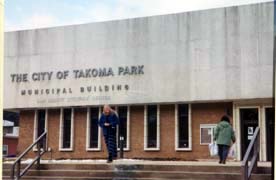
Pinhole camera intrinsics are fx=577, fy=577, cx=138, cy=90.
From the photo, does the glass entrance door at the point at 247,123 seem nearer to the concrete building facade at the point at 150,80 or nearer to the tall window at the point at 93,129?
the concrete building facade at the point at 150,80

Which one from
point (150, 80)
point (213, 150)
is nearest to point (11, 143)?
point (150, 80)

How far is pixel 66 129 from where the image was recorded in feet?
78.0

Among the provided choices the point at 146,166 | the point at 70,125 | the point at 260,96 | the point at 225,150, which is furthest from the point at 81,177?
the point at 70,125

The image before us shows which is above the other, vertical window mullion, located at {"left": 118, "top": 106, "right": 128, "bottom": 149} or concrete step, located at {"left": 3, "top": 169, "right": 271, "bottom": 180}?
vertical window mullion, located at {"left": 118, "top": 106, "right": 128, "bottom": 149}

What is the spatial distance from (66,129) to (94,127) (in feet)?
4.21

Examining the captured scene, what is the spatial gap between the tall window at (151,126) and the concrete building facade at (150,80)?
1.5 inches

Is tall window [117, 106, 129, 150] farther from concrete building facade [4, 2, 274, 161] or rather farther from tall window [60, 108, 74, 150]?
tall window [60, 108, 74, 150]

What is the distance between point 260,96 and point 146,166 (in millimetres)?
7082

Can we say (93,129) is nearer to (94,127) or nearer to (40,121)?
(94,127)

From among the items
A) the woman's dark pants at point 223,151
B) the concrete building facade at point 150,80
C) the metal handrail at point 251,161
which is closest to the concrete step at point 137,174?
the metal handrail at point 251,161

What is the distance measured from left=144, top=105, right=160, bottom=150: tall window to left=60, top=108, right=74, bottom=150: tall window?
128 inches

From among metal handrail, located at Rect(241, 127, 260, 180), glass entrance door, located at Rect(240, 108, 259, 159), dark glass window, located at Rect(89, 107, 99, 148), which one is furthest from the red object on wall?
metal handrail, located at Rect(241, 127, 260, 180)

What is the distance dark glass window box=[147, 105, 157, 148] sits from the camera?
72.7 ft

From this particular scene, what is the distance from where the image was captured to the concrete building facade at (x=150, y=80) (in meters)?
20.1
